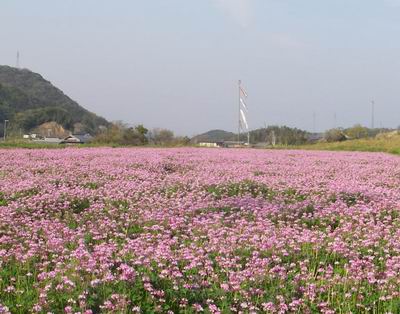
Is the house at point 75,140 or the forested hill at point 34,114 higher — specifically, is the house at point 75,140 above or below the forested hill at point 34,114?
below

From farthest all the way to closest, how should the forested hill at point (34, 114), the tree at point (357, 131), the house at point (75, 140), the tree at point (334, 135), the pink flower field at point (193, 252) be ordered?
the forested hill at point (34, 114) → the tree at point (357, 131) → the tree at point (334, 135) → the house at point (75, 140) → the pink flower field at point (193, 252)

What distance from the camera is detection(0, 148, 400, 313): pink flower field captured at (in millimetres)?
4457

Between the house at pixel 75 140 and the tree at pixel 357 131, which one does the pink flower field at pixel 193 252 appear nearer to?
the house at pixel 75 140

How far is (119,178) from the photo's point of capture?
12969 mm

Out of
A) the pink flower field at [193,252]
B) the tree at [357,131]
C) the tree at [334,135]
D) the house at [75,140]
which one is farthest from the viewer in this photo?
the tree at [357,131]

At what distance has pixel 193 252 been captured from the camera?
578 cm

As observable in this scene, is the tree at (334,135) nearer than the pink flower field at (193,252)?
No

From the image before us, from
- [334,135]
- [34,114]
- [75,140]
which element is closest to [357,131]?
[334,135]

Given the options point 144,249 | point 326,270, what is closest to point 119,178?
point 144,249

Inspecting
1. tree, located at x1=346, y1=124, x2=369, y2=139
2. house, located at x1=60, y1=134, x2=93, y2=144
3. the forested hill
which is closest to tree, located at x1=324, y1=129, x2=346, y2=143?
tree, located at x1=346, y1=124, x2=369, y2=139

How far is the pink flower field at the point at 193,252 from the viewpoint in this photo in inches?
175

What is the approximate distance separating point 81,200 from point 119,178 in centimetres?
353

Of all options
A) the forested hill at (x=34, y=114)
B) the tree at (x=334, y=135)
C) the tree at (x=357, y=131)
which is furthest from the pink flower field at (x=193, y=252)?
the forested hill at (x=34, y=114)

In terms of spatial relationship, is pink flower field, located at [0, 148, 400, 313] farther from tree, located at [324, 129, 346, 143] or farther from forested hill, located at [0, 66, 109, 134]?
forested hill, located at [0, 66, 109, 134]
